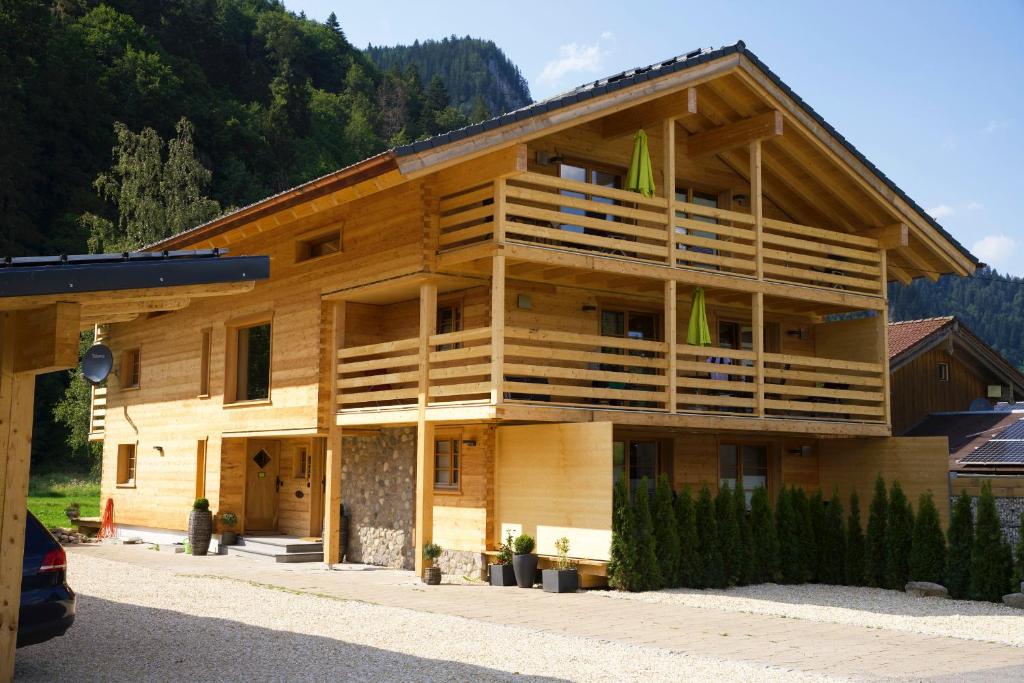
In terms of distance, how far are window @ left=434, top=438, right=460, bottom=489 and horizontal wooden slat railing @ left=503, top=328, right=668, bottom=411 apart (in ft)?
5.58

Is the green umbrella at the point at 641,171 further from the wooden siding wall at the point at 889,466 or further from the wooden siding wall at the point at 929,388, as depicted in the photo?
the wooden siding wall at the point at 929,388

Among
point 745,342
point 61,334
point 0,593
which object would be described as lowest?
point 0,593

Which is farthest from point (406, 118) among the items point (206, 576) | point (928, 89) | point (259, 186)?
point (928, 89)

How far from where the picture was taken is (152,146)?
128 feet

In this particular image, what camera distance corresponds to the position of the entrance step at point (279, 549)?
19906 mm

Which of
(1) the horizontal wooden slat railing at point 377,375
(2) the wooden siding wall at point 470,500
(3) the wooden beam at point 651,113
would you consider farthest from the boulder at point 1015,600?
(1) the horizontal wooden slat railing at point 377,375

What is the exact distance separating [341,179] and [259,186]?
3806 cm

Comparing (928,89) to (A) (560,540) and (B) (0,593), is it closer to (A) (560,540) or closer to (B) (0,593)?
(A) (560,540)

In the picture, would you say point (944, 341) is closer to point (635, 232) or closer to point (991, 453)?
point (991, 453)

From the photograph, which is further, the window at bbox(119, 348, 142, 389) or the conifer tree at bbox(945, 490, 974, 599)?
the window at bbox(119, 348, 142, 389)

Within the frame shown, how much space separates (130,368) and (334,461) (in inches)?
381

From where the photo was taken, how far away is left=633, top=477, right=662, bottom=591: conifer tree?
619 inches

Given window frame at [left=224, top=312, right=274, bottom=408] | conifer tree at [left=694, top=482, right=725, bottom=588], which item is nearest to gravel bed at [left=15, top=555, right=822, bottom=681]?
conifer tree at [left=694, top=482, right=725, bottom=588]

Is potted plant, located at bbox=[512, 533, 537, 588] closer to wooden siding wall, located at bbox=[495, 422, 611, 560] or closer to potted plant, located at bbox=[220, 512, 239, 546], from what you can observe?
wooden siding wall, located at bbox=[495, 422, 611, 560]
